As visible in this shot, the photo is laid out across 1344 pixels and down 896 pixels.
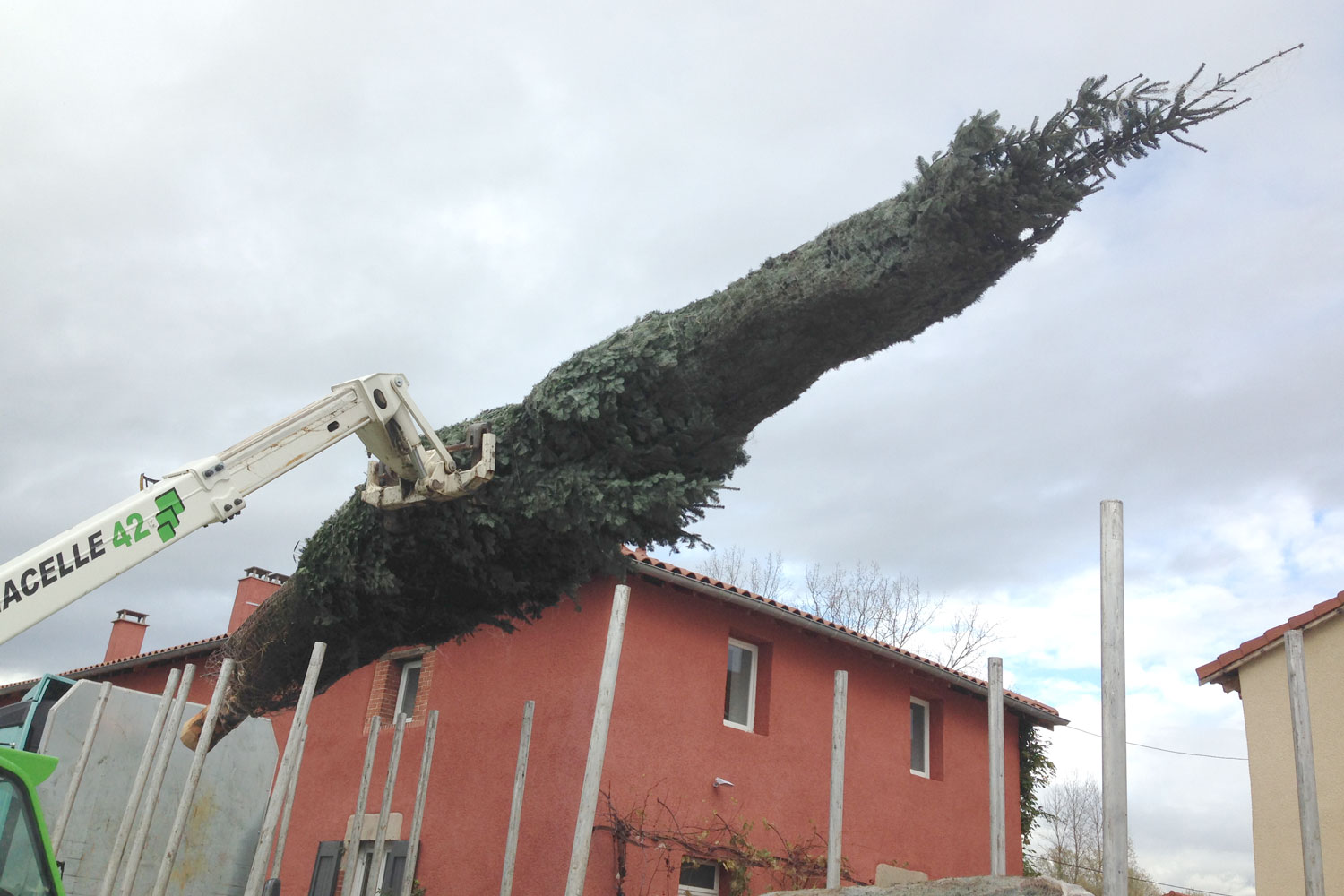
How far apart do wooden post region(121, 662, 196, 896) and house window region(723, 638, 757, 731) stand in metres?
6.62

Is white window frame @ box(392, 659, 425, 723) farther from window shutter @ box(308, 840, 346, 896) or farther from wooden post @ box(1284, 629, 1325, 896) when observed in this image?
wooden post @ box(1284, 629, 1325, 896)

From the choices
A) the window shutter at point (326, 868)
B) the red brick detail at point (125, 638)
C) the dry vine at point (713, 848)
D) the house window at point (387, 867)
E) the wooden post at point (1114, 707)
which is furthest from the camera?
the red brick detail at point (125, 638)

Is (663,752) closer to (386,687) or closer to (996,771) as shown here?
(386,687)

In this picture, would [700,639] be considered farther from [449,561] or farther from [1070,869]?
[1070,869]

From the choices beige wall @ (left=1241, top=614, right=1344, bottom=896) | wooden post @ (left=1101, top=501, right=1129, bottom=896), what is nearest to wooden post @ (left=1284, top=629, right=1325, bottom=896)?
wooden post @ (left=1101, top=501, right=1129, bottom=896)

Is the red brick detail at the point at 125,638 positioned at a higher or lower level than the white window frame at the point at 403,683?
higher

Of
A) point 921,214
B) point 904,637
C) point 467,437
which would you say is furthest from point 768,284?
point 904,637

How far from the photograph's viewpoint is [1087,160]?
5566 millimetres

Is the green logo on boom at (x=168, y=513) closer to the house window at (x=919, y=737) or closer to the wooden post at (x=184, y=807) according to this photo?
the wooden post at (x=184, y=807)

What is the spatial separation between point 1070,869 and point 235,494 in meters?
31.9

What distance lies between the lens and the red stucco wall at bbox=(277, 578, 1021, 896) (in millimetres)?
11352

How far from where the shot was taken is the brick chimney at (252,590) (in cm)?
1880

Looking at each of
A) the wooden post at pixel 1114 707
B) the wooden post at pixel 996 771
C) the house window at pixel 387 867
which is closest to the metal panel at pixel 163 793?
the house window at pixel 387 867

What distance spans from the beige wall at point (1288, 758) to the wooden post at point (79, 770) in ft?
32.3
